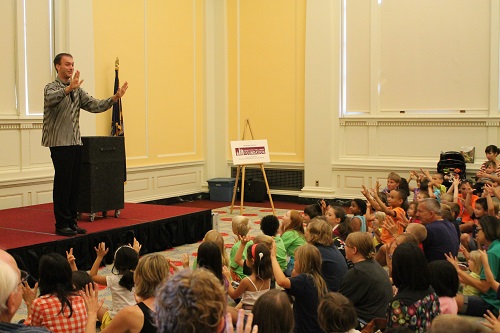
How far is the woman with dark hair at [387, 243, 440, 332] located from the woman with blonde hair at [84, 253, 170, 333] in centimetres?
128

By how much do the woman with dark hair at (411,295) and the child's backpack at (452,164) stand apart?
610cm

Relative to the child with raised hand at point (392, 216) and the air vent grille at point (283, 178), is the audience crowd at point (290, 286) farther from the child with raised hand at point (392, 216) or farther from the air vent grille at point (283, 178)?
the air vent grille at point (283, 178)

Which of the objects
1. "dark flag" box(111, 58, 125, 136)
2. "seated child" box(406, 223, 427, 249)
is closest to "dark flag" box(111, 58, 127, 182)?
"dark flag" box(111, 58, 125, 136)

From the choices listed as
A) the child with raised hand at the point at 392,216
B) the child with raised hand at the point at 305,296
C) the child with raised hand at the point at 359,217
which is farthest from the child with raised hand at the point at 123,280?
the child with raised hand at the point at 359,217

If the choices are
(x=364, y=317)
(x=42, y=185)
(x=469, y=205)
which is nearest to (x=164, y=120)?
(x=42, y=185)

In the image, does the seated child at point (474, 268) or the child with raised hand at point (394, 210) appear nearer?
the seated child at point (474, 268)

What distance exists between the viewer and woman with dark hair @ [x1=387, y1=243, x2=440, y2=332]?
3582 millimetres

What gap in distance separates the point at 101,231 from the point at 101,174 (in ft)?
2.54

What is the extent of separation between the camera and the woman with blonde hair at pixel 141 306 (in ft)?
10.3

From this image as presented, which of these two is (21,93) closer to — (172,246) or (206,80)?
(172,246)

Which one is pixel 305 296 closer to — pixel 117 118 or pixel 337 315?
pixel 337 315

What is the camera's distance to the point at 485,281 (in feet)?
15.5

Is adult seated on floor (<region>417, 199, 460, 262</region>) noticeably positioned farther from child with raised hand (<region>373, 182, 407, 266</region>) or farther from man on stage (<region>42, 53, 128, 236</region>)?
man on stage (<region>42, 53, 128, 236</region>)

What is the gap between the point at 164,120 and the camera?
1129cm
